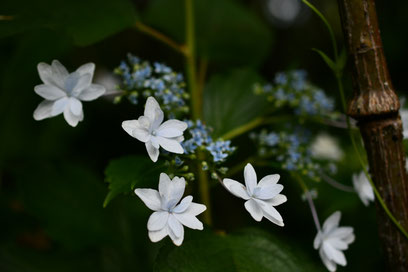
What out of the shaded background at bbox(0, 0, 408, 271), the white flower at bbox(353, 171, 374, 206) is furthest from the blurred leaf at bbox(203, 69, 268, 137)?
the white flower at bbox(353, 171, 374, 206)

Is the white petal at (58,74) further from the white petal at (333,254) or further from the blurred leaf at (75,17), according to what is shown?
the white petal at (333,254)

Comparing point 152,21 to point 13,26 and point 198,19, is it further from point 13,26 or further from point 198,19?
point 13,26

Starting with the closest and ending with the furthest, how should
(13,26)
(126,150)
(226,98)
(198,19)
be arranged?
(13,26)
(226,98)
(198,19)
(126,150)

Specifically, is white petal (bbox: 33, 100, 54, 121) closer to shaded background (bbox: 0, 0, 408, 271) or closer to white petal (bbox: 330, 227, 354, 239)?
shaded background (bbox: 0, 0, 408, 271)

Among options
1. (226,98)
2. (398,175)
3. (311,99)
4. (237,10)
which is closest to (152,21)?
(237,10)

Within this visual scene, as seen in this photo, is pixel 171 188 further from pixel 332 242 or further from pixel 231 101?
pixel 231 101

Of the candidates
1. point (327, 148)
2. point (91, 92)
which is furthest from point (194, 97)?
point (327, 148)

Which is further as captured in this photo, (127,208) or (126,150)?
(126,150)

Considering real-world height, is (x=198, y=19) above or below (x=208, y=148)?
above
